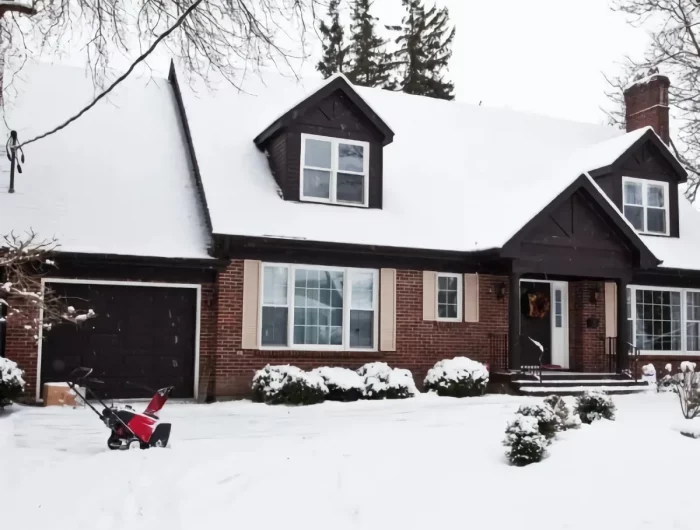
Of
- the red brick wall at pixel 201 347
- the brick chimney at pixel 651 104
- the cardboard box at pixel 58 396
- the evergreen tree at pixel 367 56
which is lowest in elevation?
the cardboard box at pixel 58 396

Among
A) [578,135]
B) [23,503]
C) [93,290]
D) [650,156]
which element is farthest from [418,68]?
[23,503]

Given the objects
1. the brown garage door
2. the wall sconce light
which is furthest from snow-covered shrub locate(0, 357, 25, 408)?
the wall sconce light

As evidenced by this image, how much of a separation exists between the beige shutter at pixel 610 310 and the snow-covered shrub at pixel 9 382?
12601 millimetres

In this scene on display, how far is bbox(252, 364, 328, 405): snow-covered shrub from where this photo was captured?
521 inches

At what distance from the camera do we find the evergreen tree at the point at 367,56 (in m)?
38.8

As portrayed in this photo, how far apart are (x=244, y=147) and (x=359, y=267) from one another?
3.80 metres

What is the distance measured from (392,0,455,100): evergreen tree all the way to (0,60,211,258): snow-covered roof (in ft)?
74.8

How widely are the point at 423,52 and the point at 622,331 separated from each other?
86.9ft

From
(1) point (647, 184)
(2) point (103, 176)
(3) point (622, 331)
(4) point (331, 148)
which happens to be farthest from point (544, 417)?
(1) point (647, 184)

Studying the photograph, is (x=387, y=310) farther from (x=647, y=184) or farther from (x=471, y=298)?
(x=647, y=184)

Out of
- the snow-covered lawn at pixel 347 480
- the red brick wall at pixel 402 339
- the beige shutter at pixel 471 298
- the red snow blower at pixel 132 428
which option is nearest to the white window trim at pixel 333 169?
the red brick wall at pixel 402 339

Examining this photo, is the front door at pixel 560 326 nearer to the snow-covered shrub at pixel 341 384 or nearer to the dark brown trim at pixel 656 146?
the dark brown trim at pixel 656 146

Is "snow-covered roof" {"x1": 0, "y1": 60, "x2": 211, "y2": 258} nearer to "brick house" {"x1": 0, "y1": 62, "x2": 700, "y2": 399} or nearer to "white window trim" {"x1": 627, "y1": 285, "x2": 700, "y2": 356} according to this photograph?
"brick house" {"x1": 0, "y1": 62, "x2": 700, "y2": 399}

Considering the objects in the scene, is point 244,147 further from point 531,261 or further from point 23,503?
point 23,503
